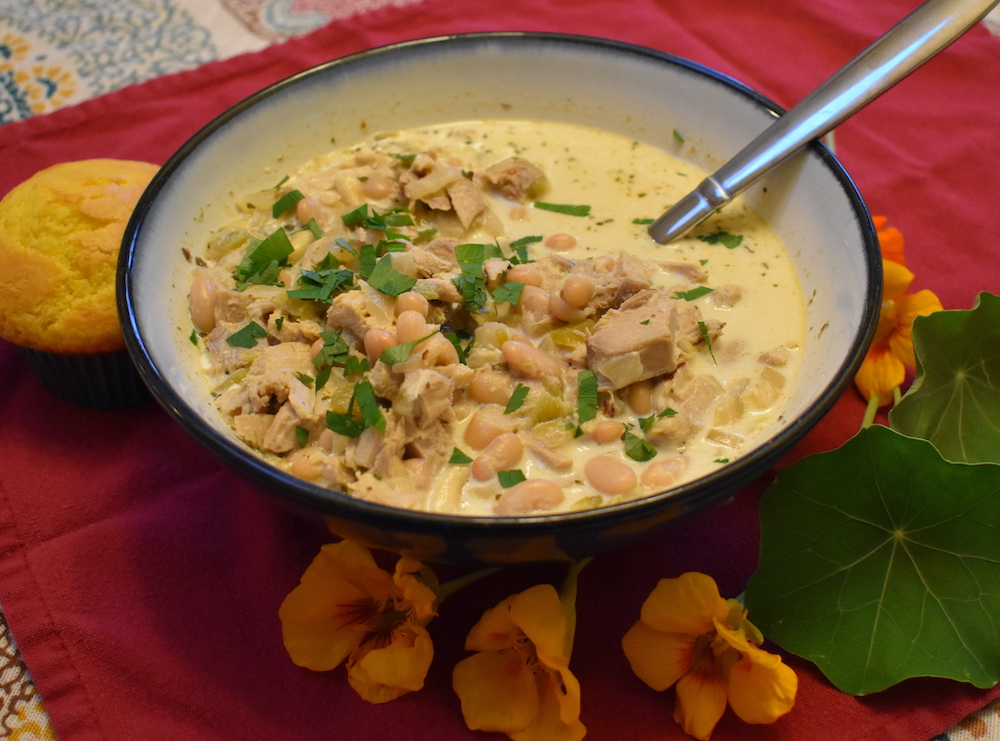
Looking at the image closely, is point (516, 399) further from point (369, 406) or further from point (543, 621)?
point (543, 621)

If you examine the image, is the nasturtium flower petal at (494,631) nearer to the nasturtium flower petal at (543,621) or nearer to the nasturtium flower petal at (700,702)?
the nasturtium flower petal at (543,621)

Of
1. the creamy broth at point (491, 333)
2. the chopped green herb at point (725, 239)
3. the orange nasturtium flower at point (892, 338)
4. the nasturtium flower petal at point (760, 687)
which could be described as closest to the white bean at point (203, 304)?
the creamy broth at point (491, 333)

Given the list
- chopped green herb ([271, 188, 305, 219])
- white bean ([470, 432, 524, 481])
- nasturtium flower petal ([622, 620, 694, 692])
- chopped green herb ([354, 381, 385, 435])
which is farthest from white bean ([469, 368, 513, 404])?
chopped green herb ([271, 188, 305, 219])

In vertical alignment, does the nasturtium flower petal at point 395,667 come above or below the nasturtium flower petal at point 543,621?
below

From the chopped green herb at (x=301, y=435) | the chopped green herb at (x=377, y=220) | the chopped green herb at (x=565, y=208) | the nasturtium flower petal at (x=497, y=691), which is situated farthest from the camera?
A: the chopped green herb at (x=565, y=208)

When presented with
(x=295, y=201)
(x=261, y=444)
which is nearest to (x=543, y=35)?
(x=295, y=201)

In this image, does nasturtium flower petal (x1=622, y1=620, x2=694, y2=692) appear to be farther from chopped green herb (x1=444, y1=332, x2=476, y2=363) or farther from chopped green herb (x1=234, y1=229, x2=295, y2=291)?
chopped green herb (x1=234, y1=229, x2=295, y2=291)

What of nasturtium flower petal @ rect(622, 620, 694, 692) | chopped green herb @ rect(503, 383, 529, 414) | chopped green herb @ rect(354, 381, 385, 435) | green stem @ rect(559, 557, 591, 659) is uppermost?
chopped green herb @ rect(354, 381, 385, 435)
